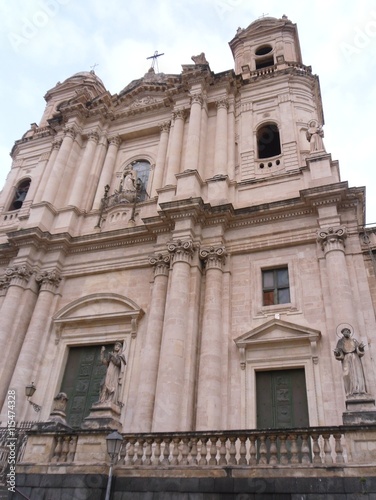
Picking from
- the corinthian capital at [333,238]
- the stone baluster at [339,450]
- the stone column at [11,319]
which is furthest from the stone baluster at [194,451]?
the stone column at [11,319]

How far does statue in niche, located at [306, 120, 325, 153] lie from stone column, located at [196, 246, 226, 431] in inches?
213

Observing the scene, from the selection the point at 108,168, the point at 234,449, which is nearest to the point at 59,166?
the point at 108,168

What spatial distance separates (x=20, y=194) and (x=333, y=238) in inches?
679

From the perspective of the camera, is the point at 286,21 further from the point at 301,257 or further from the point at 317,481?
the point at 317,481

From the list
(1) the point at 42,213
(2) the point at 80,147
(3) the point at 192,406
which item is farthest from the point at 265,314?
(2) the point at 80,147

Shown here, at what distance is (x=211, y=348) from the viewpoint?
13.9 meters

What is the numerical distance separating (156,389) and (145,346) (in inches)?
69.1

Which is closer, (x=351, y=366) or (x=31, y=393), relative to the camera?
(x=351, y=366)

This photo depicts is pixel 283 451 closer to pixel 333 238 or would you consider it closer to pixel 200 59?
pixel 333 238

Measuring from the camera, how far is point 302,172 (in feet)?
56.5

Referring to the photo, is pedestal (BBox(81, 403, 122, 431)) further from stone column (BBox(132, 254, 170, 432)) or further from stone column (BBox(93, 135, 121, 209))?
stone column (BBox(93, 135, 121, 209))

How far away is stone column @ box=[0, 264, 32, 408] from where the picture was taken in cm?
1606

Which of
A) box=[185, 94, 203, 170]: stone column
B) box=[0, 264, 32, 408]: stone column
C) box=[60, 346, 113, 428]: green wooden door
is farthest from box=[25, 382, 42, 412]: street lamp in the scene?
box=[185, 94, 203, 170]: stone column

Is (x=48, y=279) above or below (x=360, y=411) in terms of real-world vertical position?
above
